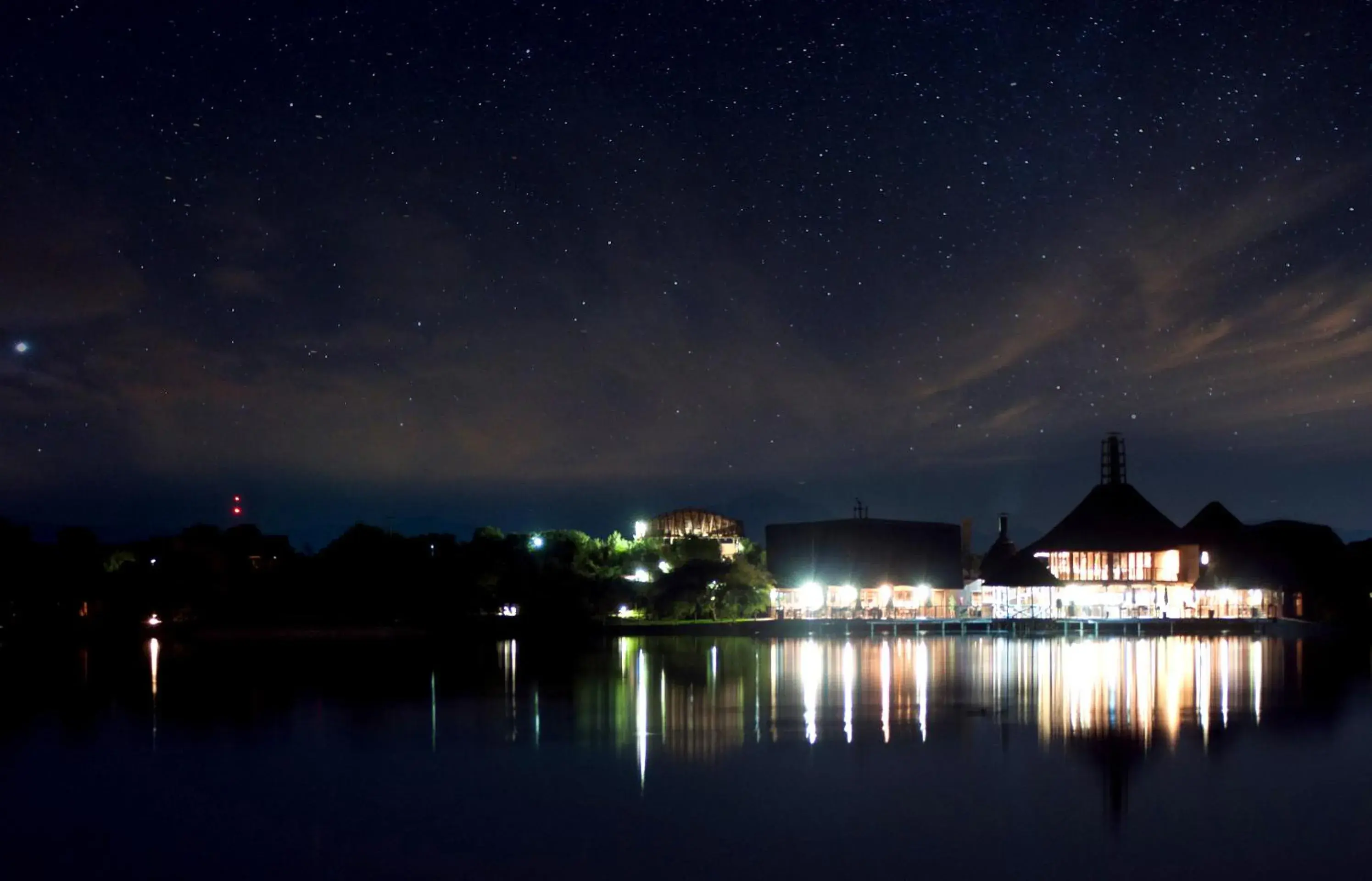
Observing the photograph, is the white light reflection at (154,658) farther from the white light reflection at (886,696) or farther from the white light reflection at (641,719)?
the white light reflection at (886,696)

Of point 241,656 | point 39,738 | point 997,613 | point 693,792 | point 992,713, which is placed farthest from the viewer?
point 997,613

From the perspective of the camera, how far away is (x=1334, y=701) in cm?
2405

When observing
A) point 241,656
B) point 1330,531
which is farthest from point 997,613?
point 241,656

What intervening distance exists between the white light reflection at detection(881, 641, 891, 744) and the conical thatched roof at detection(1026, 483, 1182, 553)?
27594 millimetres

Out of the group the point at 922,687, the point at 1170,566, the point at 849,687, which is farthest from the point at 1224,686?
the point at 1170,566

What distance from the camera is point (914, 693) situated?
80.5 feet

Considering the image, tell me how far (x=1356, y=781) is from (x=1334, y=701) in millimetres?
9313

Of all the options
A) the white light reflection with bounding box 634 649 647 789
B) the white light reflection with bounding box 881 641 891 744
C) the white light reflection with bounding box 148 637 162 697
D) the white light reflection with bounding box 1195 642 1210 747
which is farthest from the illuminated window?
the white light reflection with bounding box 148 637 162 697

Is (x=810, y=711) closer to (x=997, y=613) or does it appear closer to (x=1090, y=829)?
(x=1090, y=829)

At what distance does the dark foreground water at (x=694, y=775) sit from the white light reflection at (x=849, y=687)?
0.13m

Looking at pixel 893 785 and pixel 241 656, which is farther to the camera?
pixel 241 656

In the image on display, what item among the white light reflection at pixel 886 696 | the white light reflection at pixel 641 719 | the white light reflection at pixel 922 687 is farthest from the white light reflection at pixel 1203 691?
the white light reflection at pixel 641 719

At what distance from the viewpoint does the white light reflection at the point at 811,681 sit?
19.7 metres

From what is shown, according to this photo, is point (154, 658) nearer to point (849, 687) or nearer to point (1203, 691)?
point (849, 687)
